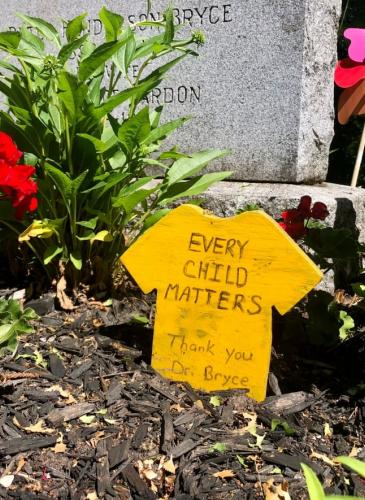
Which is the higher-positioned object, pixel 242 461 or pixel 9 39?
pixel 9 39

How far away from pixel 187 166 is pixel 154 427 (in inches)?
53.0

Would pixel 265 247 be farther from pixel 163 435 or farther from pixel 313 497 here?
pixel 313 497

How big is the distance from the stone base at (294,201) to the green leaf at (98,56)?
3.52 ft

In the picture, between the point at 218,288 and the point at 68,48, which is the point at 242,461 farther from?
the point at 68,48

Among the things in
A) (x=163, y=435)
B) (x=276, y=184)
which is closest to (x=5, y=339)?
(x=163, y=435)

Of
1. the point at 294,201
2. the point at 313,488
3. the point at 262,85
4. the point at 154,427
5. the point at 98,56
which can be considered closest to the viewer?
the point at 313,488

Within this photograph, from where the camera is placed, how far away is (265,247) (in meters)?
1.85

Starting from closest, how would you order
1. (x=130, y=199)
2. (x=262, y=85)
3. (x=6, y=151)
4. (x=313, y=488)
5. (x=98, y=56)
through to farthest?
1. (x=313, y=488)
2. (x=6, y=151)
3. (x=98, y=56)
4. (x=130, y=199)
5. (x=262, y=85)

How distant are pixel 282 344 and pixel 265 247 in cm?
65

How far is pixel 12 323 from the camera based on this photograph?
70.7 inches

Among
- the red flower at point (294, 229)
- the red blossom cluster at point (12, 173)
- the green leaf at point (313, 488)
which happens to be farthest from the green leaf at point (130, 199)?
the green leaf at point (313, 488)

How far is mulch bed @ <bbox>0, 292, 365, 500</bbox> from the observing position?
1547 millimetres

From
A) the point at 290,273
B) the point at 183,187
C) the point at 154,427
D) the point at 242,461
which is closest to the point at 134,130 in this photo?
the point at 183,187

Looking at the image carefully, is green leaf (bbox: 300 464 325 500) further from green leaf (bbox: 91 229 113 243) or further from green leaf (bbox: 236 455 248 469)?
green leaf (bbox: 91 229 113 243)
